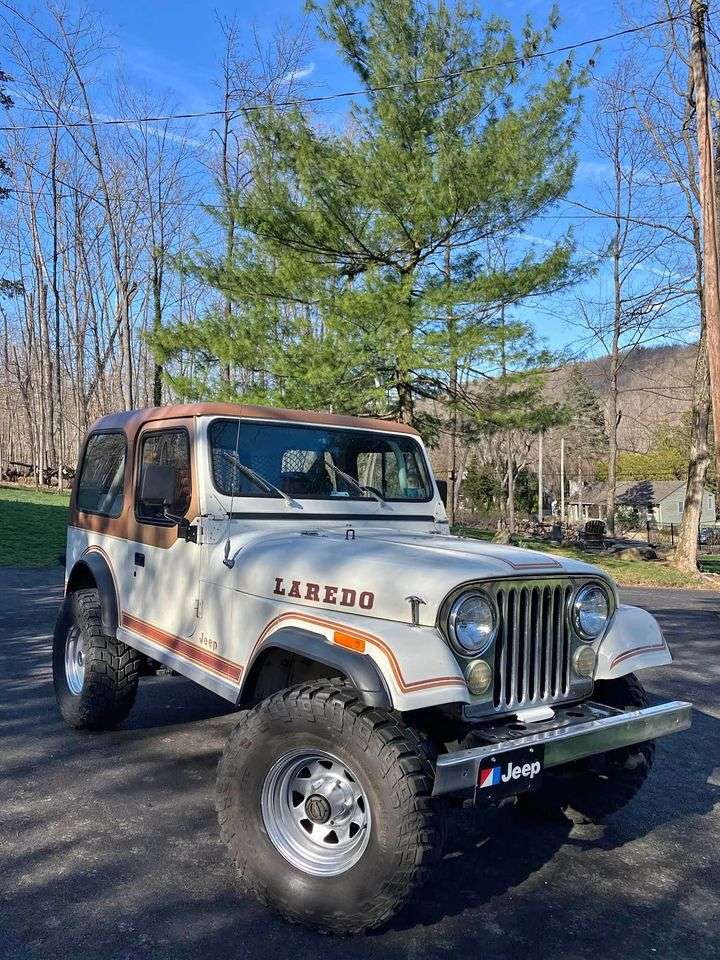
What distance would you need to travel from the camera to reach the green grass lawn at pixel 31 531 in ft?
45.9

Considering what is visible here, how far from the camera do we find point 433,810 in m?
2.54

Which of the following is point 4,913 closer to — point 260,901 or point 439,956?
point 260,901

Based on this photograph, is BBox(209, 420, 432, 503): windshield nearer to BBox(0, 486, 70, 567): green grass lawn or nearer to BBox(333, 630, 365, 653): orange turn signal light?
BBox(333, 630, 365, 653): orange turn signal light

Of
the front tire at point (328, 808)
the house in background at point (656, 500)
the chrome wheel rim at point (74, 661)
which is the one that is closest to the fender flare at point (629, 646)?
the front tire at point (328, 808)

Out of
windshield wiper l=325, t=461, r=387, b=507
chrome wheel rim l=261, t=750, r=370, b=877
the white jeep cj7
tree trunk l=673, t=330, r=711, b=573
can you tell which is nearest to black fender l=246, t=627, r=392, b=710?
the white jeep cj7

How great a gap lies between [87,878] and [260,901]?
773 millimetres

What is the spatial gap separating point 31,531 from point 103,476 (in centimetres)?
1309

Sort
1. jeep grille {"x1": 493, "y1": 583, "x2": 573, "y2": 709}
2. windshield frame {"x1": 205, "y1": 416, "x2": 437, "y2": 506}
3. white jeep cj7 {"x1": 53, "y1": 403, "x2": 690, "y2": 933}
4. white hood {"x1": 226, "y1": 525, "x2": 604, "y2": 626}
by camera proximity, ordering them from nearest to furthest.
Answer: white jeep cj7 {"x1": 53, "y1": 403, "x2": 690, "y2": 933}, white hood {"x1": 226, "y1": 525, "x2": 604, "y2": 626}, jeep grille {"x1": 493, "y1": 583, "x2": 573, "y2": 709}, windshield frame {"x1": 205, "y1": 416, "x2": 437, "y2": 506}

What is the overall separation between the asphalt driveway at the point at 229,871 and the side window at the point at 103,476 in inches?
58.3

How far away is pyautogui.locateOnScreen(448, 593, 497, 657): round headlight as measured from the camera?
2.83 m

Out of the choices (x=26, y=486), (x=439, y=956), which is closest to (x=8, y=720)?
(x=439, y=956)

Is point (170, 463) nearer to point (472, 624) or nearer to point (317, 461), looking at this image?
point (317, 461)

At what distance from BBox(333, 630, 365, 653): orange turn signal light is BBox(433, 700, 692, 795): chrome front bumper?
0.47 m

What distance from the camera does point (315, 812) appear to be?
2.87 metres
